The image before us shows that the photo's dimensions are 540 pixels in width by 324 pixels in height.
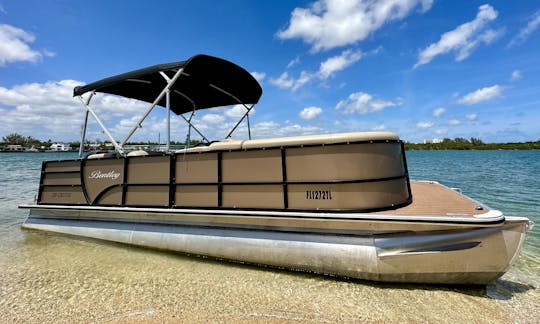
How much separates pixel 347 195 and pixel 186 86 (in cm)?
549

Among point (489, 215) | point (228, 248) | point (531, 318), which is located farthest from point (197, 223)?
point (531, 318)

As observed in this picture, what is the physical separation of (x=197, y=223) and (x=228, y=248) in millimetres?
856

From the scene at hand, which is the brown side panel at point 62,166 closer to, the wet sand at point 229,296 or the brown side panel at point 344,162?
the wet sand at point 229,296

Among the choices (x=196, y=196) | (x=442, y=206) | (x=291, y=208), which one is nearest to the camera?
(x=442, y=206)

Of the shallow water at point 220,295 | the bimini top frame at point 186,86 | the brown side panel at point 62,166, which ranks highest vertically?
the bimini top frame at point 186,86

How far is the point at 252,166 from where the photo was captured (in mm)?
4812

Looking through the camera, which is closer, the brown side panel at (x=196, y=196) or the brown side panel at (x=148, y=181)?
the brown side panel at (x=196, y=196)

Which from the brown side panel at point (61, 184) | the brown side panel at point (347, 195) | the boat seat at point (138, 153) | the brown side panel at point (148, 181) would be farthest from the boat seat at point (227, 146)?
the brown side panel at point (61, 184)

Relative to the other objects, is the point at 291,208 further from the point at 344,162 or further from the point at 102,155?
the point at 102,155

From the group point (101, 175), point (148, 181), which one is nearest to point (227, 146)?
point (148, 181)

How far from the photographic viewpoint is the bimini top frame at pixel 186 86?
19.2ft

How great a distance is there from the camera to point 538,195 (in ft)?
38.7

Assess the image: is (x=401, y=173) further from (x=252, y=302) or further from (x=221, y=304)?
(x=221, y=304)

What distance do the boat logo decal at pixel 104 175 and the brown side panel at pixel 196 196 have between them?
1.75m
